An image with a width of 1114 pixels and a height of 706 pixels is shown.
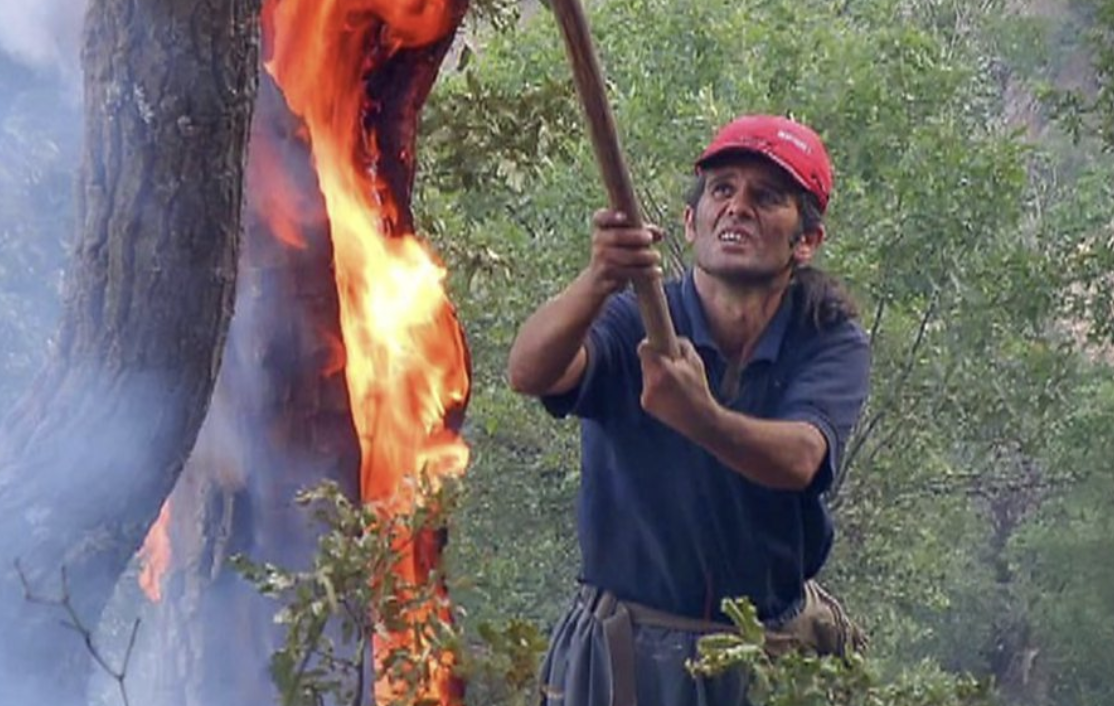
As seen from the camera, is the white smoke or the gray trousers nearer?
the gray trousers

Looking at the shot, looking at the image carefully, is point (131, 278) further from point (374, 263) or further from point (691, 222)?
point (374, 263)

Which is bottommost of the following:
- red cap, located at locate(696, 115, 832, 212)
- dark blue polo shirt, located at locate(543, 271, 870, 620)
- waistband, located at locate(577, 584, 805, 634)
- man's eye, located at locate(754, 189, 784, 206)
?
waistband, located at locate(577, 584, 805, 634)

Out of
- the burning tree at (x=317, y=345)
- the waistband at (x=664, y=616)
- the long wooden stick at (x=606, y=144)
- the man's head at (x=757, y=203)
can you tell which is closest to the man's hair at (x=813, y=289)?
the man's head at (x=757, y=203)

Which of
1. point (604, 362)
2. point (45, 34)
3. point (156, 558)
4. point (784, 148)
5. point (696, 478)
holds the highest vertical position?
point (45, 34)

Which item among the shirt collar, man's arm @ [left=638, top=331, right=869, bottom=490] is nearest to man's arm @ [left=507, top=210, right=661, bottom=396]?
man's arm @ [left=638, top=331, right=869, bottom=490]

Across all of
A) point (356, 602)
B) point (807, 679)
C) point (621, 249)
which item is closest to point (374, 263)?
point (621, 249)

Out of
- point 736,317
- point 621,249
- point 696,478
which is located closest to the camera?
point 621,249

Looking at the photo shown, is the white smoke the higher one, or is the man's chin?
the white smoke

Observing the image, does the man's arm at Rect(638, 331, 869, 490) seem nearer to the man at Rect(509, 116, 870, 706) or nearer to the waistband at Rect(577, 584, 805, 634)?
the man at Rect(509, 116, 870, 706)

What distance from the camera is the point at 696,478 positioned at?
4.03m

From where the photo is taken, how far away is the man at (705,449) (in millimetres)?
4027

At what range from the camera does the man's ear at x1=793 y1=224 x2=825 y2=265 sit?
4.14 metres

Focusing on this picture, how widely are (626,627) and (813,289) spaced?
76 centimetres

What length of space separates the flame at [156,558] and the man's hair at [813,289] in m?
1.66
